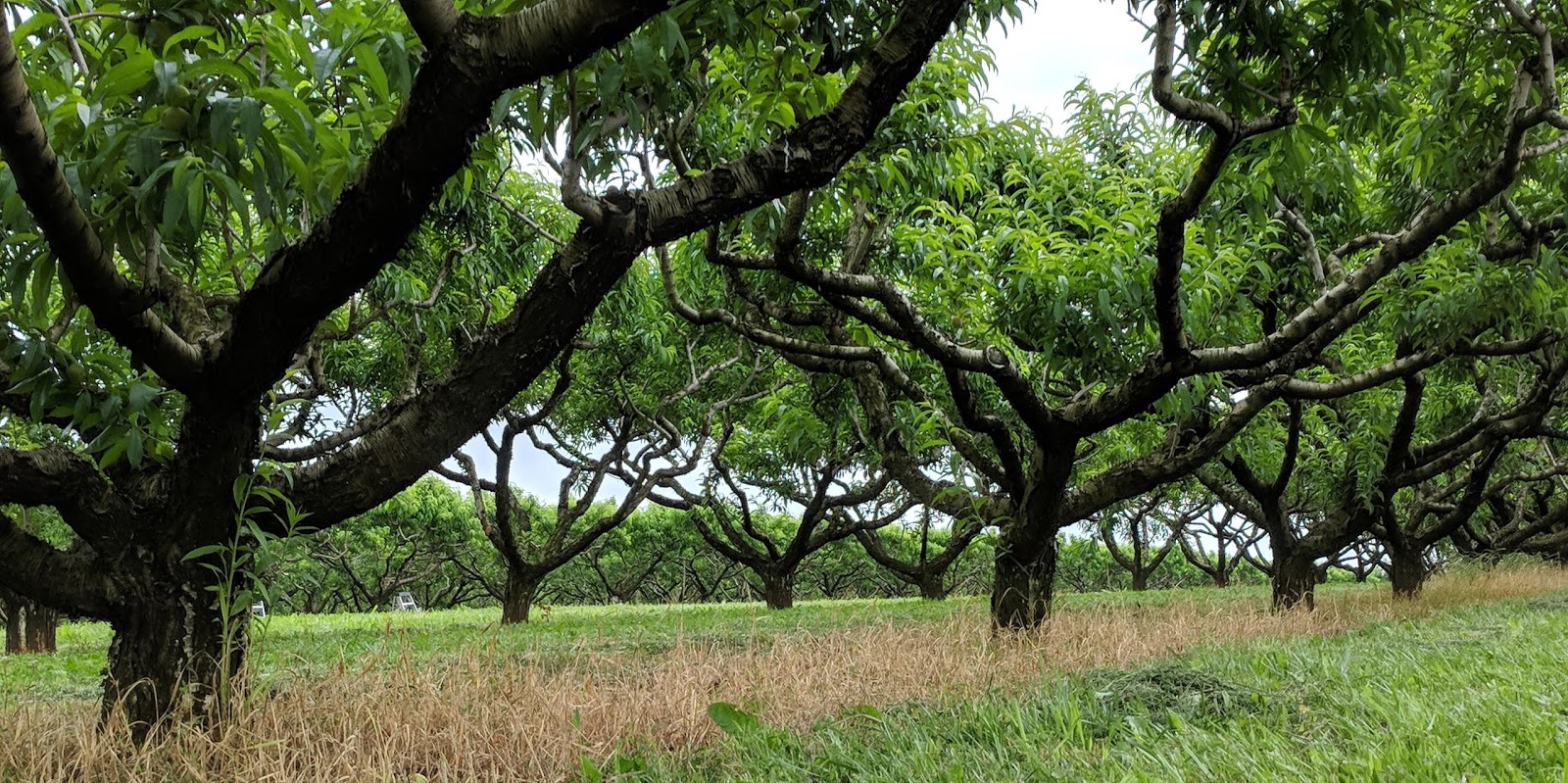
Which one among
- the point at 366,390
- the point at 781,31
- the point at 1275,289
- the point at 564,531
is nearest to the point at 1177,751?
the point at 781,31

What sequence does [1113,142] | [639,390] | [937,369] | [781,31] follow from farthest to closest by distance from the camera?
[639,390] < [1113,142] < [937,369] < [781,31]

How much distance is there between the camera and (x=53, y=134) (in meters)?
2.30

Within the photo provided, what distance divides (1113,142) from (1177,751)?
25.1 feet

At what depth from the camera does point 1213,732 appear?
2756 millimetres

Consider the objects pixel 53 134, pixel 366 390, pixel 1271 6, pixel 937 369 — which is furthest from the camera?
pixel 366 390

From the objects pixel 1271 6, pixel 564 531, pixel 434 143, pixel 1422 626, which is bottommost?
pixel 1422 626

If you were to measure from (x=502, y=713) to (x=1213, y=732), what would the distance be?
2.51m

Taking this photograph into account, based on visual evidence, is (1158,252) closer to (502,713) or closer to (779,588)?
(502,713)

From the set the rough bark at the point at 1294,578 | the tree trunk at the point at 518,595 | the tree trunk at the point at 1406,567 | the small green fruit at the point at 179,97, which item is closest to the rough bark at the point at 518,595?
the tree trunk at the point at 518,595

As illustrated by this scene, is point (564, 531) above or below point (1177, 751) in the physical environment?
above

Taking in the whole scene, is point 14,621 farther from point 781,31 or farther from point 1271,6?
point 1271,6

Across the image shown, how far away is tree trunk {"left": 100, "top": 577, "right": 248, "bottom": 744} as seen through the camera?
304cm

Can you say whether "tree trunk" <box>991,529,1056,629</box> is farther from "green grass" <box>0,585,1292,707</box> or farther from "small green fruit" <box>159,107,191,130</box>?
"small green fruit" <box>159,107,191,130</box>

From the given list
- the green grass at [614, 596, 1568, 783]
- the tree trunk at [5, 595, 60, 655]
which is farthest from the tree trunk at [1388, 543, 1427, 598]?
the tree trunk at [5, 595, 60, 655]
